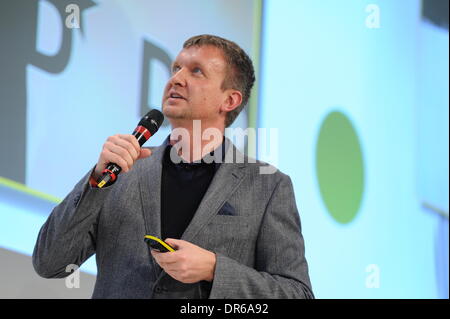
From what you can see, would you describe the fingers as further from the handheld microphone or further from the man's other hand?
the man's other hand

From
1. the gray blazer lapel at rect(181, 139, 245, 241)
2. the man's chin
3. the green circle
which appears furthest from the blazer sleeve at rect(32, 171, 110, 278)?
the green circle

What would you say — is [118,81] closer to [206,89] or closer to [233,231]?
[206,89]

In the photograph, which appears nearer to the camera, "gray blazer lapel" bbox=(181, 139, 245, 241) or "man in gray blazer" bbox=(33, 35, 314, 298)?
"man in gray blazer" bbox=(33, 35, 314, 298)

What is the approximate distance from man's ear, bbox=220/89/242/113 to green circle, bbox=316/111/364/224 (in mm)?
880

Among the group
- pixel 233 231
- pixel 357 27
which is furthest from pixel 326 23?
pixel 233 231

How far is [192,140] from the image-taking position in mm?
1957

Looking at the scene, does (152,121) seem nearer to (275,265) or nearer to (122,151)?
(122,151)

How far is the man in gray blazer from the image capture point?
157 cm

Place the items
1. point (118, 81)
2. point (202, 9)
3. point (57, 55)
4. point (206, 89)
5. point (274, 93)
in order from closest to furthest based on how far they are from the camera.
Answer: point (206, 89) < point (57, 55) < point (118, 81) < point (202, 9) < point (274, 93)

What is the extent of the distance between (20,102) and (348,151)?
160 centimetres

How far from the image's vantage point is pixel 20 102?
6.73 feet

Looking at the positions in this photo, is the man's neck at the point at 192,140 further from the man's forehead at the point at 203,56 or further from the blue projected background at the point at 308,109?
the blue projected background at the point at 308,109

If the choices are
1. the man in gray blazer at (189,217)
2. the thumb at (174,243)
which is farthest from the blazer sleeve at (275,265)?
the thumb at (174,243)

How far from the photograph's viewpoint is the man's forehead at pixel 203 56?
78.4 inches
